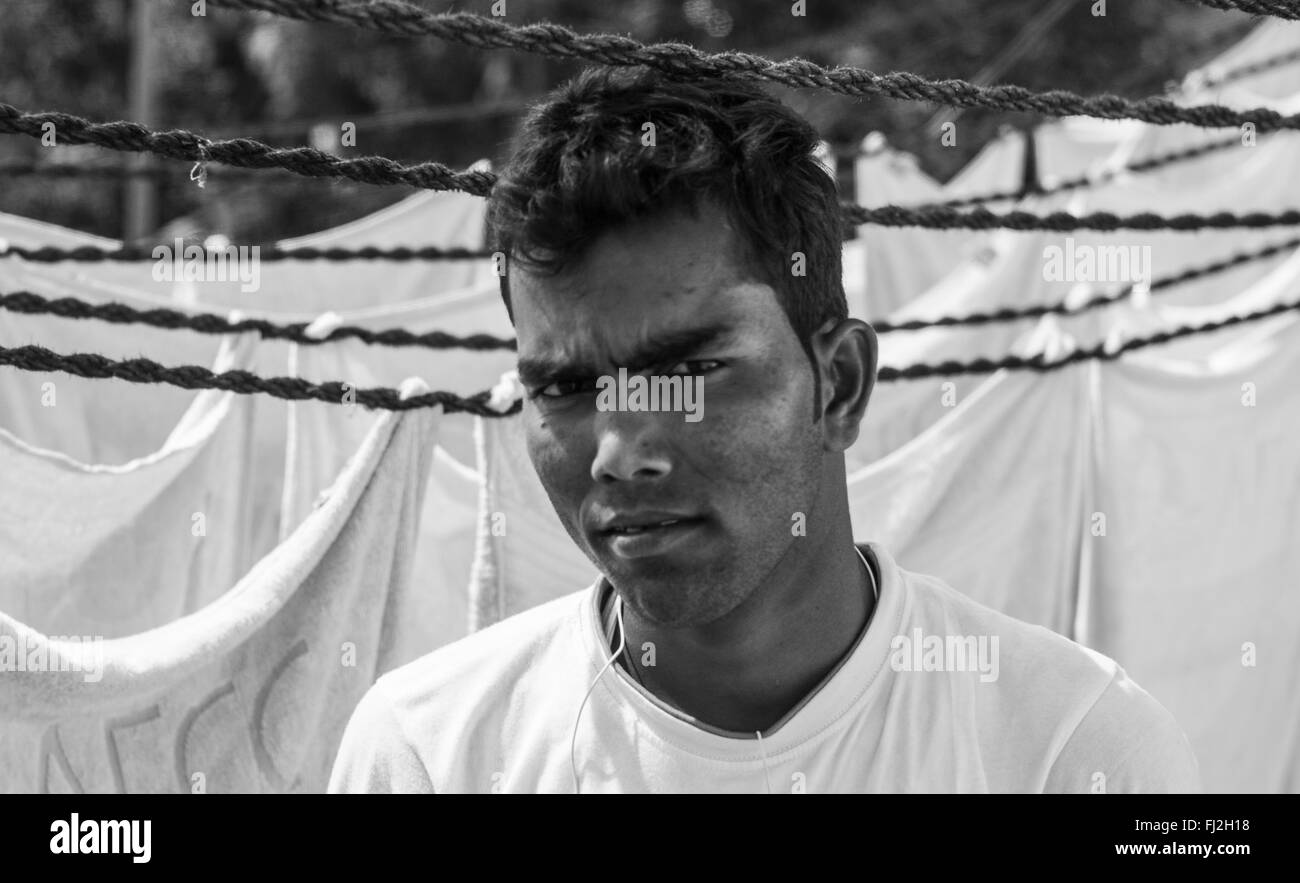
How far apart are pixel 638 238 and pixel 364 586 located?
70cm

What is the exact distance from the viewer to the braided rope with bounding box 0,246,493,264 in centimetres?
251

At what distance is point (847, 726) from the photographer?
121cm

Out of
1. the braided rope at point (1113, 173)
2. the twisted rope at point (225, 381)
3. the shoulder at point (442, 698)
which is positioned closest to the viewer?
the shoulder at point (442, 698)

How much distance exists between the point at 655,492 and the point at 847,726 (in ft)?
0.78

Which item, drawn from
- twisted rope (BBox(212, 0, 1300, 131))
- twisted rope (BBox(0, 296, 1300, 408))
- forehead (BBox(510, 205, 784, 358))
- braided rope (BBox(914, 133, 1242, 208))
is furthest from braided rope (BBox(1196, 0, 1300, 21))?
braided rope (BBox(914, 133, 1242, 208))

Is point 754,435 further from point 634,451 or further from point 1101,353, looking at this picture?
point 1101,353

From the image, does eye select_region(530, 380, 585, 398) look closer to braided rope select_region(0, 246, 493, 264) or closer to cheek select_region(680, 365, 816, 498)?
cheek select_region(680, 365, 816, 498)

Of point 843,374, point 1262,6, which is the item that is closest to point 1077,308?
point 1262,6

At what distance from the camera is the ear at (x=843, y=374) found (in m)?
1.21

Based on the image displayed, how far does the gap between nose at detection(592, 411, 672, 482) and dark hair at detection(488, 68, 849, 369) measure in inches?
5.0

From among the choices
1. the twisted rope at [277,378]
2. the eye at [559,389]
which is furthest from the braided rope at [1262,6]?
the eye at [559,389]

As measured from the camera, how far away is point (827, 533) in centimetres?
122

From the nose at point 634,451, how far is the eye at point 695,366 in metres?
0.04

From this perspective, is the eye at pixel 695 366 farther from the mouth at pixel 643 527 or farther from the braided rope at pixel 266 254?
the braided rope at pixel 266 254
